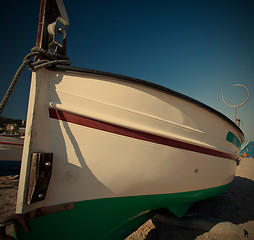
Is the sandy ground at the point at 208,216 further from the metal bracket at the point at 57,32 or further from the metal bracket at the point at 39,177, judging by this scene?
the metal bracket at the point at 57,32

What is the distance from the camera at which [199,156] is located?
6.00ft

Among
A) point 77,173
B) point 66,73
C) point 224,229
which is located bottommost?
point 224,229

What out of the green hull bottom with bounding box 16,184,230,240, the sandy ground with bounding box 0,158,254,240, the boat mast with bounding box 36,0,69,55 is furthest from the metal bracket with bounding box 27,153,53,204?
the sandy ground with bounding box 0,158,254,240

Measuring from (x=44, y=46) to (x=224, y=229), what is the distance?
9.43ft

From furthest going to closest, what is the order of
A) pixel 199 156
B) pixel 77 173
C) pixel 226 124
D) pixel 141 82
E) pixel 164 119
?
pixel 226 124 < pixel 199 156 < pixel 164 119 < pixel 141 82 < pixel 77 173

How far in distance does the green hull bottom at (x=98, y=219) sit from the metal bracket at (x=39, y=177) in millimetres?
207

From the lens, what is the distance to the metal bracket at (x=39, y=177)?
1.16 metres

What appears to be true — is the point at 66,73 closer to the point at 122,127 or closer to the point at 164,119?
the point at 122,127

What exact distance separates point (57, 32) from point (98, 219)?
186 cm

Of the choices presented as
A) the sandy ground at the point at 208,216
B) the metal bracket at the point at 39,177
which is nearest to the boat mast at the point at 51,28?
the metal bracket at the point at 39,177

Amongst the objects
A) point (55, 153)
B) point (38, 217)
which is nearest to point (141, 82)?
point (55, 153)

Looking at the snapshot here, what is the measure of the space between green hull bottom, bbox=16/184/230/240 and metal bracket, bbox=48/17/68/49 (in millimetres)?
1496

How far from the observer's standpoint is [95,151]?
1349 mm

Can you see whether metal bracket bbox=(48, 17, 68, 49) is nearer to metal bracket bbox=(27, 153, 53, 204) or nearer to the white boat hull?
the white boat hull
